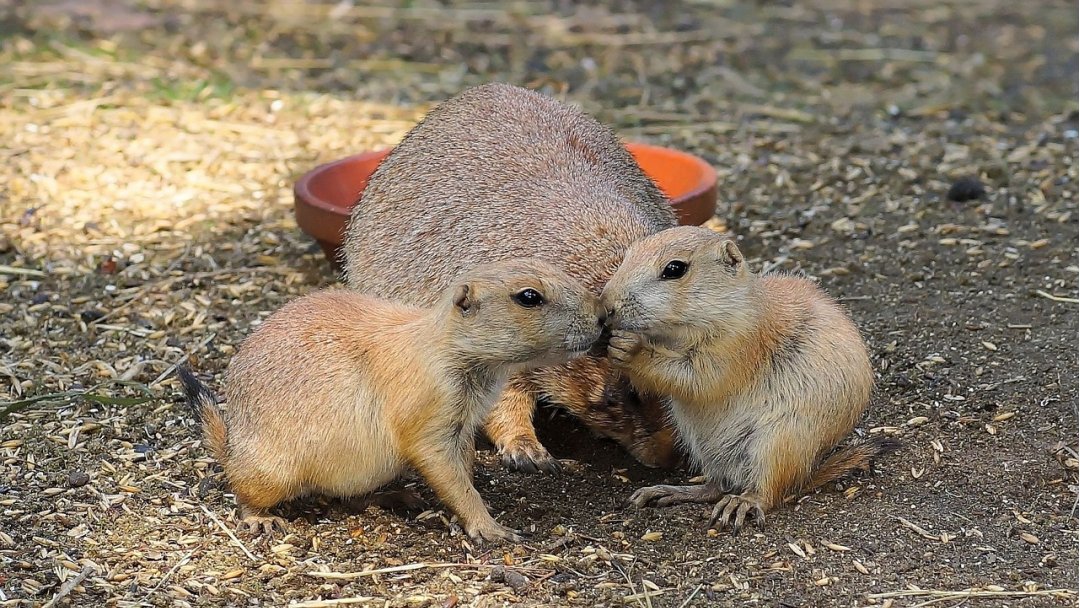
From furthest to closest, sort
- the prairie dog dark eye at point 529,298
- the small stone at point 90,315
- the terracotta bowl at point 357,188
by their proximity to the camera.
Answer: the terracotta bowl at point 357,188 → the small stone at point 90,315 → the prairie dog dark eye at point 529,298

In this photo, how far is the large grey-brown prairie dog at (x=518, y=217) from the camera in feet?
15.3

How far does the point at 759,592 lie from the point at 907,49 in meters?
7.14

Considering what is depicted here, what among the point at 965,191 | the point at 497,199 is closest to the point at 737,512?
the point at 497,199

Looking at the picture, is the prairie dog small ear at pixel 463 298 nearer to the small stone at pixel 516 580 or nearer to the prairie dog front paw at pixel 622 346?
the prairie dog front paw at pixel 622 346

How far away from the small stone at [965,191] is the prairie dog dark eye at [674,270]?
3.63 m

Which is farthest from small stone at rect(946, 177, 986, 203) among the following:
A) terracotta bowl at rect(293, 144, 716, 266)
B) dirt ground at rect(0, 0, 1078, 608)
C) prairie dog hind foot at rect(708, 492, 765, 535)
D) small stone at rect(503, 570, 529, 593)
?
small stone at rect(503, 570, 529, 593)

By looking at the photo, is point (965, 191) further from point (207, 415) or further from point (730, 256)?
point (207, 415)


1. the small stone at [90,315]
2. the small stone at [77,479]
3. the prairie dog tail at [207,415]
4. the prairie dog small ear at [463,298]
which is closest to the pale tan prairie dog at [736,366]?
the prairie dog small ear at [463,298]

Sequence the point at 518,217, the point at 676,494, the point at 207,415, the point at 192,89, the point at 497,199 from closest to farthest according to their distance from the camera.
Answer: the point at 207,415
the point at 676,494
the point at 518,217
the point at 497,199
the point at 192,89

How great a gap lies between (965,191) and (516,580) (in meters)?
4.22

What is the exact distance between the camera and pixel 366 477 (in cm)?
413

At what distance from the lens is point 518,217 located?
4758 mm

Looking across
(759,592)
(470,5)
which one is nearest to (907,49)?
(470,5)

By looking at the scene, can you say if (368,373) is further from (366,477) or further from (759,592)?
(759,592)
